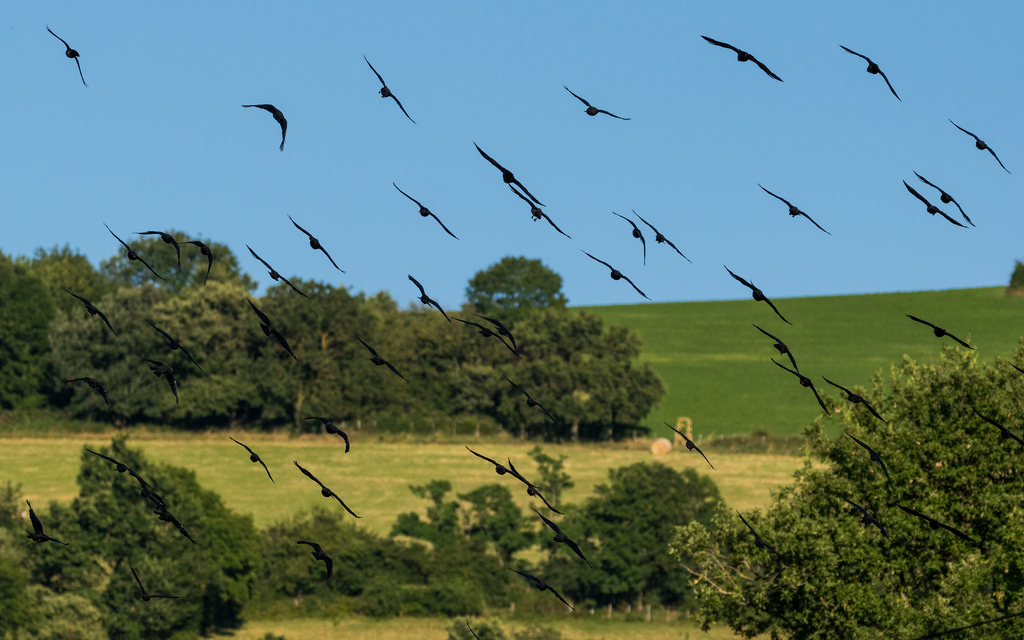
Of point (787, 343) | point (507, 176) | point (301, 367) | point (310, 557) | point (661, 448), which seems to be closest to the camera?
point (507, 176)

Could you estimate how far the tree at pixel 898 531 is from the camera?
127 ft

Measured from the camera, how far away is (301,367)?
138875 millimetres

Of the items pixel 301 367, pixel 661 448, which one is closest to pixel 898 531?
pixel 661 448

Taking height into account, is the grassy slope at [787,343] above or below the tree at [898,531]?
above

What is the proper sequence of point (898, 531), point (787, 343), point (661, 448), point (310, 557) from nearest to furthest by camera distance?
point (898, 531) < point (310, 557) < point (661, 448) < point (787, 343)

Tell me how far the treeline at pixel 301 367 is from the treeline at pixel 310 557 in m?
44.4

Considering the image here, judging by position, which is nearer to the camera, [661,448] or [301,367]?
[661,448]

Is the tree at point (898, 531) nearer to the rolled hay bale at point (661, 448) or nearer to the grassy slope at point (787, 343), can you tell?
the rolled hay bale at point (661, 448)

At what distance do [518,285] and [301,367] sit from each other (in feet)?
161

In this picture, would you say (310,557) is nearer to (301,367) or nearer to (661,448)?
(661,448)

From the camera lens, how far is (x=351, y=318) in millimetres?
143750

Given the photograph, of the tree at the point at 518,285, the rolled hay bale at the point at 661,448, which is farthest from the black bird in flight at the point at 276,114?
the tree at the point at 518,285

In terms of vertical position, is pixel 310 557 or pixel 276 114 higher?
pixel 276 114

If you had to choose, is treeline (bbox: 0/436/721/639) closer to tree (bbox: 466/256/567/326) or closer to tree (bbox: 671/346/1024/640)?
tree (bbox: 671/346/1024/640)
